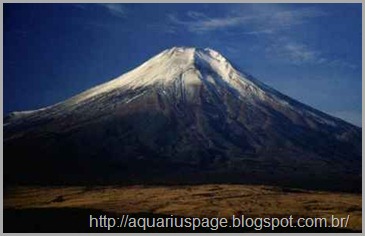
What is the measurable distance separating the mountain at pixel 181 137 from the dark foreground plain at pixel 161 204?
1.32 meters

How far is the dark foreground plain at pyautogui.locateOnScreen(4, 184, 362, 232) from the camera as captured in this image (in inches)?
608

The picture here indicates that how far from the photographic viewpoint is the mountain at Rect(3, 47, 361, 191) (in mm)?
21656

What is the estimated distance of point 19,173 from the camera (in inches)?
840

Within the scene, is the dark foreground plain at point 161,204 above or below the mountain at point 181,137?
below

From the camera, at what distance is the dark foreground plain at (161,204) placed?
608 inches

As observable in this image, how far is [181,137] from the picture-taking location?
83.3 feet

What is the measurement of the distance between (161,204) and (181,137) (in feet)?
27.2

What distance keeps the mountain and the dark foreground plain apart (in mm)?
1325

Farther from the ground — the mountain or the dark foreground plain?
the mountain

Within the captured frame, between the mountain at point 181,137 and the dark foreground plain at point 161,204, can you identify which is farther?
the mountain at point 181,137

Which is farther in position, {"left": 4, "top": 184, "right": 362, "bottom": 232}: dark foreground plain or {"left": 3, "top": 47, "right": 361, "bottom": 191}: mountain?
{"left": 3, "top": 47, "right": 361, "bottom": 191}: mountain

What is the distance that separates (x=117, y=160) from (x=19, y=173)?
145 inches

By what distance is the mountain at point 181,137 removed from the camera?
71.1 feet

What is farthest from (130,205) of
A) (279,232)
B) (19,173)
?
(19,173)
